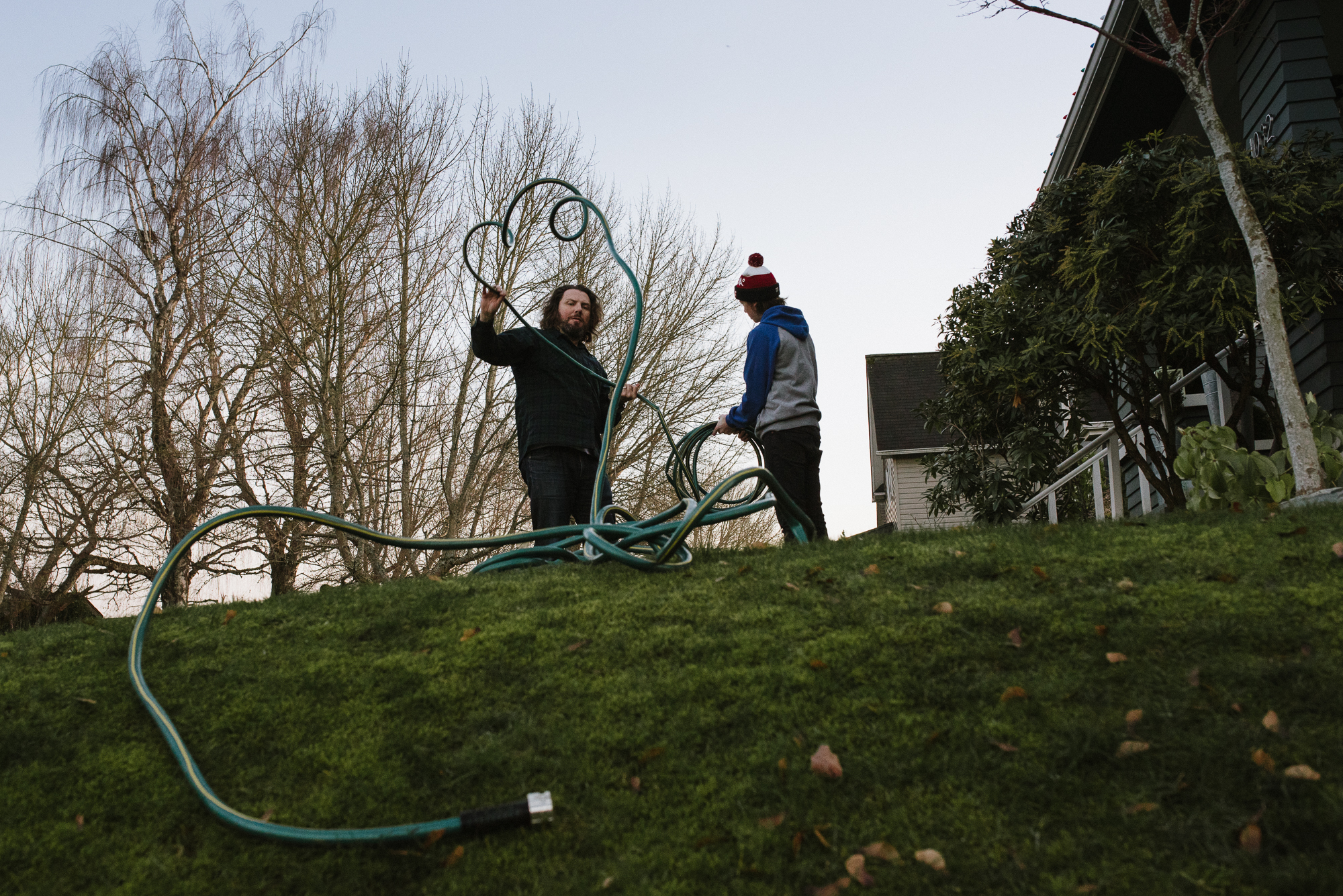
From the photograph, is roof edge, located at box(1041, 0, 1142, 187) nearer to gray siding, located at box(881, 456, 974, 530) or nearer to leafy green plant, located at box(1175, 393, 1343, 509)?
leafy green plant, located at box(1175, 393, 1343, 509)

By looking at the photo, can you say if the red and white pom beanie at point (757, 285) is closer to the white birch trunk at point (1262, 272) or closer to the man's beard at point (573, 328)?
the man's beard at point (573, 328)

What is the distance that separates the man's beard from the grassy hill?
73.6 inches

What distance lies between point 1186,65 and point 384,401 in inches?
334

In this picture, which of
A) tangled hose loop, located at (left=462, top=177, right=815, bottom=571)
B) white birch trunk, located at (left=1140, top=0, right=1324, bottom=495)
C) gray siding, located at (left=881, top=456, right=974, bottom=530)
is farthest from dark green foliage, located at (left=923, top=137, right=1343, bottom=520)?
gray siding, located at (left=881, top=456, right=974, bottom=530)

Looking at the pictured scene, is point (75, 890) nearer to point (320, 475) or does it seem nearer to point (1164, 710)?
point (1164, 710)

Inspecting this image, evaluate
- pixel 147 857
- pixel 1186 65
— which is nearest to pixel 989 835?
pixel 147 857

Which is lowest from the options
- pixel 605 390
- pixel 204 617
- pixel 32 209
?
pixel 204 617

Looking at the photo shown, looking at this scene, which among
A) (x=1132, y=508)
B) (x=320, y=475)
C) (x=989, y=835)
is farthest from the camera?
(x=1132, y=508)

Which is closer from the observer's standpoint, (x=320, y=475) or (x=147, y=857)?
(x=147, y=857)

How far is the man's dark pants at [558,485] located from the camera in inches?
169

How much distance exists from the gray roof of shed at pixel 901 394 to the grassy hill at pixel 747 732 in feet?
52.8

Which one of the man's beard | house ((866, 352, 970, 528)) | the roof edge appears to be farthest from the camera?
house ((866, 352, 970, 528))

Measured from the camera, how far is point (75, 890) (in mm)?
1798

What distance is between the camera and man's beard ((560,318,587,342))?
464 centimetres
